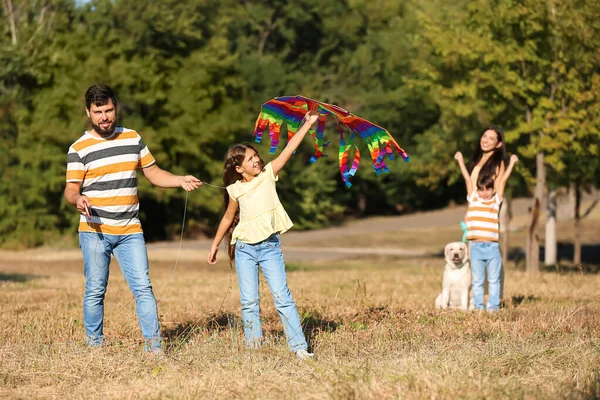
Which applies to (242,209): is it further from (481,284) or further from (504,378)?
(481,284)

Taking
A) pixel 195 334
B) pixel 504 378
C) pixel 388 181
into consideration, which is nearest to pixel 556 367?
pixel 504 378

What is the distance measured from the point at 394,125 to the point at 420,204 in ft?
29.3

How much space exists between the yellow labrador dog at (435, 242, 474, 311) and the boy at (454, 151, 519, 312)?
0.69 ft

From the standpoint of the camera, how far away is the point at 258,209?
7434mm

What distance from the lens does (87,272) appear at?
24.9 feet

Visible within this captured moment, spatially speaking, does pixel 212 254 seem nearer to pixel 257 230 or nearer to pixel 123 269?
pixel 257 230

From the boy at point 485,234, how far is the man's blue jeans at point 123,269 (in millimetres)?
4307

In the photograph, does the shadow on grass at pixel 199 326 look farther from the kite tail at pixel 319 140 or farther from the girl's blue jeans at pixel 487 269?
the girl's blue jeans at pixel 487 269

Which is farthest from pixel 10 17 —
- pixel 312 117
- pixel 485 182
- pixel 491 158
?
pixel 312 117

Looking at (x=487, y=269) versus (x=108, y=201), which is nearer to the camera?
(x=108, y=201)

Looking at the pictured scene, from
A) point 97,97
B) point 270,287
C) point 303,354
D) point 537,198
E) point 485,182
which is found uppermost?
point 97,97

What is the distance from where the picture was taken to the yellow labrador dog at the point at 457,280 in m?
10.8

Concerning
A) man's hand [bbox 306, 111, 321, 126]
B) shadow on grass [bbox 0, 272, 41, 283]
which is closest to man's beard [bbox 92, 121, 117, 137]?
man's hand [bbox 306, 111, 321, 126]

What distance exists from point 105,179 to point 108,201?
0.18 metres
